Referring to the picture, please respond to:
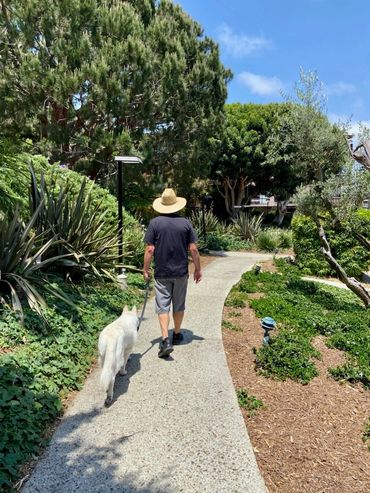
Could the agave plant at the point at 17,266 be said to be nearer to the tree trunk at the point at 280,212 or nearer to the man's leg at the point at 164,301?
the man's leg at the point at 164,301

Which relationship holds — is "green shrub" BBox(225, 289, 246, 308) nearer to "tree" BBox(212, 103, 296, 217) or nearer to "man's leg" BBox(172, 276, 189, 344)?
"man's leg" BBox(172, 276, 189, 344)

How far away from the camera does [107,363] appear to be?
3.33 m

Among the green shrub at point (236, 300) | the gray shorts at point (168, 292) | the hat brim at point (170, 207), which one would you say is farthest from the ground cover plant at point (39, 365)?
the green shrub at point (236, 300)

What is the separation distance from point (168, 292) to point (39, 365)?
1670 mm

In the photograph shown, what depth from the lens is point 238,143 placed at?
21.6m

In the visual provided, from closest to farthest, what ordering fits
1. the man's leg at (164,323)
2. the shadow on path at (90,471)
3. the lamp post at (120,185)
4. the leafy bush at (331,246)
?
the shadow on path at (90,471)
the man's leg at (164,323)
the lamp post at (120,185)
the leafy bush at (331,246)

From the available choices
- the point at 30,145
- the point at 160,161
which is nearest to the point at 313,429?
the point at 30,145

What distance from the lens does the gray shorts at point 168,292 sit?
182 inches

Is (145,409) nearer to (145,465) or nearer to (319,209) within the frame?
(145,465)

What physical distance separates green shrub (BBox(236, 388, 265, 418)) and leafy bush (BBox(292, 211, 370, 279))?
8340 millimetres

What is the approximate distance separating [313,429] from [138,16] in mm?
13515

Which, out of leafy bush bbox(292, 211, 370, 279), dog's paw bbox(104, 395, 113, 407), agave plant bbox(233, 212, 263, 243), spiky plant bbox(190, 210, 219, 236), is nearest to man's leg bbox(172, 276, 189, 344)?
dog's paw bbox(104, 395, 113, 407)

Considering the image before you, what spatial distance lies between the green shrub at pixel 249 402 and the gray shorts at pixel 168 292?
136 centimetres

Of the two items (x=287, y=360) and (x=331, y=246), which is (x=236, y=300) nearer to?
(x=287, y=360)
